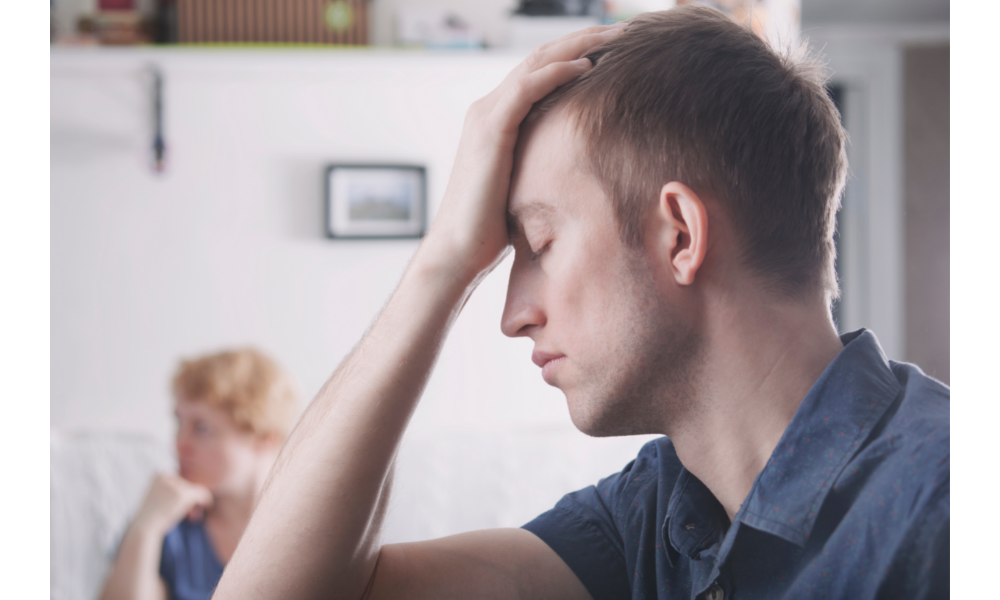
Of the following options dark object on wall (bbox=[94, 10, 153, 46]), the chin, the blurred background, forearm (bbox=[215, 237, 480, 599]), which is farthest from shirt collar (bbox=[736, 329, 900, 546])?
dark object on wall (bbox=[94, 10, 153, 46])

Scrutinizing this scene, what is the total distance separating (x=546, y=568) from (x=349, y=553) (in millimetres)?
233

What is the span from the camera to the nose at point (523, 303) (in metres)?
0.67

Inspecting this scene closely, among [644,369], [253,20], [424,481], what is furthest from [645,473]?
[253,20]

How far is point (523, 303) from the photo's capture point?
68 centimetres

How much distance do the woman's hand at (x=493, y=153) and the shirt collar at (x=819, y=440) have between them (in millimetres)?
342

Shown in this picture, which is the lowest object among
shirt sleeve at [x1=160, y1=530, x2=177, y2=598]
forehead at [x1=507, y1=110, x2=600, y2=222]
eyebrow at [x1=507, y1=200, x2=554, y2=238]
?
shirt sleeve at [x1=160, y1=530, x2=177, y2=598]

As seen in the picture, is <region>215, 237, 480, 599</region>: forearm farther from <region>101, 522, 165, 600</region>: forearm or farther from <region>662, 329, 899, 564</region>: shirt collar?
<region>101, 522, 165, 600</region>: forearm

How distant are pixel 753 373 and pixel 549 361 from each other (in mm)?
194

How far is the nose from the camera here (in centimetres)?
67

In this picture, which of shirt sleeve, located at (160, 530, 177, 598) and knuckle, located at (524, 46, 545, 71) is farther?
shirt sleeve, located at (160, 530, 177, 598)

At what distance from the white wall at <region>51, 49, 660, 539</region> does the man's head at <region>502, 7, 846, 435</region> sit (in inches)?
50.6
